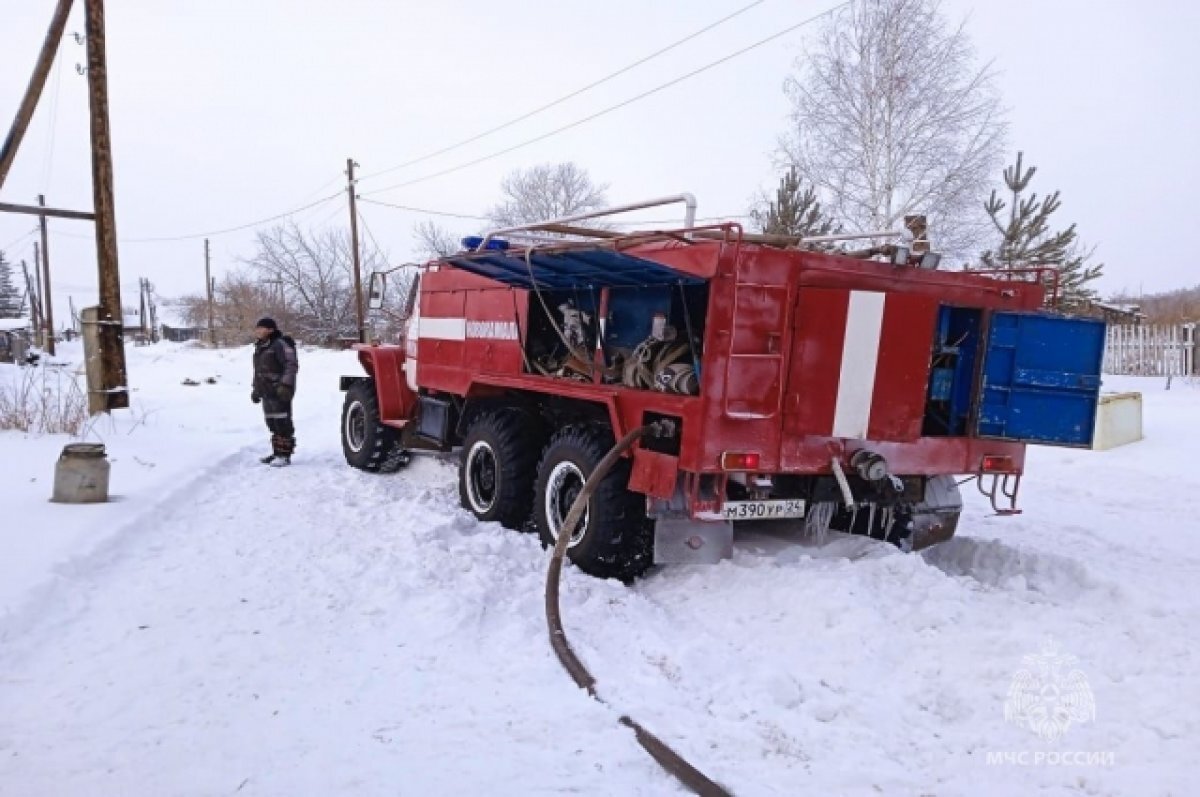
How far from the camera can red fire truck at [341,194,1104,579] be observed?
4328mm

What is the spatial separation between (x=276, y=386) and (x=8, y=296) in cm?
9449

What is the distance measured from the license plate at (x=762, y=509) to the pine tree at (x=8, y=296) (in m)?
86.7

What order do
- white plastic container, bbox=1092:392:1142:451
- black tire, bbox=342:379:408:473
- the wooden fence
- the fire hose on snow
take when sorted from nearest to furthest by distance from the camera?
the fire hose on snow < black tire, bbox=342:379:408:473 < white plastic container, bbox=1092:392:1142:451 < the wooden fence

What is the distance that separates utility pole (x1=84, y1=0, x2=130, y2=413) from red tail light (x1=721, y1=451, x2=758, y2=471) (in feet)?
32.3

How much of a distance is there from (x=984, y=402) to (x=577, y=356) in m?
2.58

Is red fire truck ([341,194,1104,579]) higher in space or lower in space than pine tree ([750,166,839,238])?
lower

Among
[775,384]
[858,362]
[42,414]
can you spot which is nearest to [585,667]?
[775,384]

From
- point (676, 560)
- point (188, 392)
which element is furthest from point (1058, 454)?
point (188, 392)

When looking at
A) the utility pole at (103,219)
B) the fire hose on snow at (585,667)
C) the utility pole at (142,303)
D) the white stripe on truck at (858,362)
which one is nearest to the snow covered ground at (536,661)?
the fire hose on snow at (585,667)

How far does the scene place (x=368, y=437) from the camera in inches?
340

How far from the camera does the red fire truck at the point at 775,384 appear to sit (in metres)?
4.33

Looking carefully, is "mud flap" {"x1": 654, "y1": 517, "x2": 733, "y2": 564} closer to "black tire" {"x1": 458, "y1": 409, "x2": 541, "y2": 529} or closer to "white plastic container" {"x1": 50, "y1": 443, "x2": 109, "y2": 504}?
"black tire" {"x1": 458, "y1": 409, "x2": 541, "y2": 529}

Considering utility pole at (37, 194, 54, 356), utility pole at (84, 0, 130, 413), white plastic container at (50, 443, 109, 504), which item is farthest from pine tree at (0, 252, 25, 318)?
white plastic container at (50, 443, 109, 504)

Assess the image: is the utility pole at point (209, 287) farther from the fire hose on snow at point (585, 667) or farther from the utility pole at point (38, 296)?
the fire hose on snow at point (585, 667)
